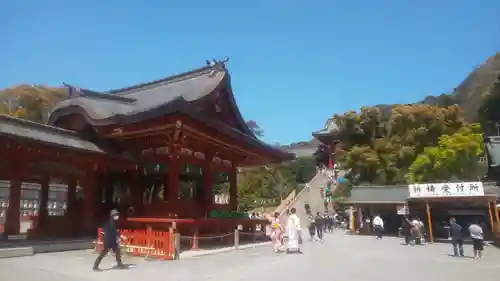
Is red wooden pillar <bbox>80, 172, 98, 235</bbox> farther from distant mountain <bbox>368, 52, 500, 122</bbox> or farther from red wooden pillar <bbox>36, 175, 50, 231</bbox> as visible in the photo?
distant mountain <bbox>368, 52, 500, 122</bbox>

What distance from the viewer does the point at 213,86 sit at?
783 inches

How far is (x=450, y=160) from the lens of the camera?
29.9 m

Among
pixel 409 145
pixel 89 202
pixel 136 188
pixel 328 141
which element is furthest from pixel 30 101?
pixel 409 145

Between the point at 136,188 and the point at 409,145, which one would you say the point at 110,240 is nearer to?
the point at 136,188

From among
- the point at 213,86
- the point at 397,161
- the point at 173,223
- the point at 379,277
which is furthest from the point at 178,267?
the point at 397,161

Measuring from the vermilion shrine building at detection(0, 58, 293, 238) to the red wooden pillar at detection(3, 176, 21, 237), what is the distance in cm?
3

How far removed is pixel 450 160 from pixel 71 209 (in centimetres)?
2742

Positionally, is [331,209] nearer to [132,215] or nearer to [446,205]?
[446,205]

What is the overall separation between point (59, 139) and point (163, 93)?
928cm

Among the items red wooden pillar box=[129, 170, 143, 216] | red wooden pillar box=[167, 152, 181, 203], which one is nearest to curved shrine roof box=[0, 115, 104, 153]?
red wooden pillar box=[129, 170, 143, 216]

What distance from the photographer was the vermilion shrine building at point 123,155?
45.2 ft

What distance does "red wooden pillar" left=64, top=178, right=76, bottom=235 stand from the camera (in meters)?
16.3

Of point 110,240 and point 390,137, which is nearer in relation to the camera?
point 110,240

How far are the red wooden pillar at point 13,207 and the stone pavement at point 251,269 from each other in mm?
2380
